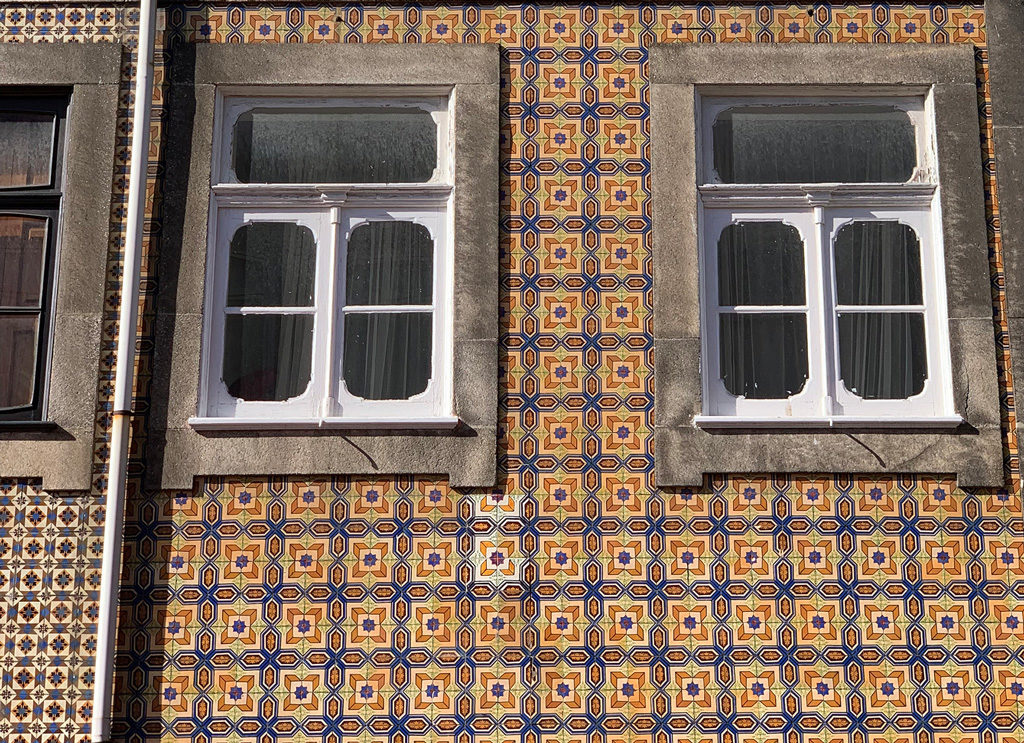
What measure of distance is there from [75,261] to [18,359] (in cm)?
57

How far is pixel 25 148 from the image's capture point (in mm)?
7395

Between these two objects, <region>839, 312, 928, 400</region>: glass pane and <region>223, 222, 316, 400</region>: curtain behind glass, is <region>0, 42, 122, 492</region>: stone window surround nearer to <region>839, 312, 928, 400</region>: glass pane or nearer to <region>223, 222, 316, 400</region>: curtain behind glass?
<region>223, 222, 316, 400</region>: curtain behind glass

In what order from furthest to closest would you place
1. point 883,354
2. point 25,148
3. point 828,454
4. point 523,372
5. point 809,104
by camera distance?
point 809,104, point 25,148, point 883,354, point 523,372, point 828,454

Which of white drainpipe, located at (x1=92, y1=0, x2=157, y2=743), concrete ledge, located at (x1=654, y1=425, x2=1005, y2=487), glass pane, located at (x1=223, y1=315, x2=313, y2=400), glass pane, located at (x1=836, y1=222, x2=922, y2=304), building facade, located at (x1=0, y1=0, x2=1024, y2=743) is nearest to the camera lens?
white drainpipe, located at (x1=92, y1=0, x2=157, y2=743)

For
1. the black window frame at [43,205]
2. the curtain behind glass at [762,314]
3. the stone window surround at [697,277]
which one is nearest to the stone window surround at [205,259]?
the black window frame at [43,205]

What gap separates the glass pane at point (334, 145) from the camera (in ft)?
24.3

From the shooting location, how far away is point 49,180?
24.0 feet

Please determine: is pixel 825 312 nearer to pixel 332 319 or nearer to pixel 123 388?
pixel 332 319

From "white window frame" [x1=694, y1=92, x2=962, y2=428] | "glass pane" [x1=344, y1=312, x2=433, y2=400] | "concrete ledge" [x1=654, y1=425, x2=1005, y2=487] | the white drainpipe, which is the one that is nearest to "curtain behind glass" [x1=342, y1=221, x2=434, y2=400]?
"glass pane" [x1=344, y1=312, x2=433, y2=400]

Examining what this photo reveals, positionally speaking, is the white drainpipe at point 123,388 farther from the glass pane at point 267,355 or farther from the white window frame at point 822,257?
the white window frame at point 822,257

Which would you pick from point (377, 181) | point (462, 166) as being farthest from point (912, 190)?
point (377, 181)

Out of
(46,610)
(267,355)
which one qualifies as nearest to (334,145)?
(267,355)

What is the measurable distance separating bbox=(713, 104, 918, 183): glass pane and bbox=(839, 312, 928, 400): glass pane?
774 mm

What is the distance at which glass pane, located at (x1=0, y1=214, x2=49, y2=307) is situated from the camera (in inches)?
283
